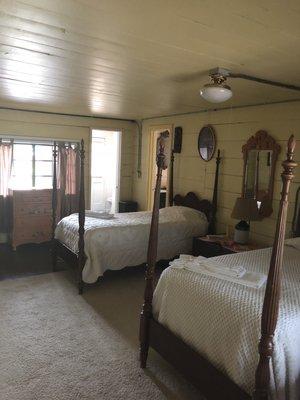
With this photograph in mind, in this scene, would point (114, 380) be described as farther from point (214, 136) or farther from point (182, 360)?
point (214, 136)

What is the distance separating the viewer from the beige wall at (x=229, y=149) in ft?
11.6

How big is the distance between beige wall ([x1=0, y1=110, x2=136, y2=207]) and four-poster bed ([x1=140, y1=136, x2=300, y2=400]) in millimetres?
3651

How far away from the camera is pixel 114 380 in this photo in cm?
224

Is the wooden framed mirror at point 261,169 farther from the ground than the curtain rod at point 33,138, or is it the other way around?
the curtain rod at point 33,138

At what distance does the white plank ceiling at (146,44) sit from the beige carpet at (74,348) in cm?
218

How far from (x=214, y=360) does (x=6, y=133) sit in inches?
177

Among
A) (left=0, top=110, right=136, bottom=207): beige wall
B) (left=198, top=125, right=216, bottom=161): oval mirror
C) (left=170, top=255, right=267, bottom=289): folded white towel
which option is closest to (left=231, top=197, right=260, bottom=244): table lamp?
(left=198, top=125, right=216, bottom=161): oval mirror

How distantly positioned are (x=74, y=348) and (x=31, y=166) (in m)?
3.58

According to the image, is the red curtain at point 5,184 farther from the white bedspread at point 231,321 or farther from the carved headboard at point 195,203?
the white bedspread at point 231,321

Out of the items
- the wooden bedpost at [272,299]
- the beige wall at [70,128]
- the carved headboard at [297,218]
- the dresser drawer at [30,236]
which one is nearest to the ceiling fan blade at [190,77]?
the wooden bedpost at [272,299]

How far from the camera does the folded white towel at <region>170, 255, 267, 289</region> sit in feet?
6.79

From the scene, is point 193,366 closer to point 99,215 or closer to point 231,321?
point 231,321

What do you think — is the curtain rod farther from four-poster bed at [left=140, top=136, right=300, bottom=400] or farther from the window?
four-poster bed at [left=140, top=136, right=300, bottom=400]

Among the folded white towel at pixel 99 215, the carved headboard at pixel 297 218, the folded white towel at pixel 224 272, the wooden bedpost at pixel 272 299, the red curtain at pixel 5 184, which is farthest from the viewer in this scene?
the red curtain at pixel 5 184
